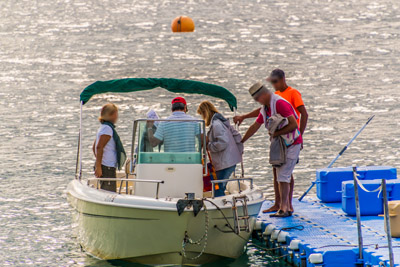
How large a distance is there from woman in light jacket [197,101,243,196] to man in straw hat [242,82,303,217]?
30 centimetres

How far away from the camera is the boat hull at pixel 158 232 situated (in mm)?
8430

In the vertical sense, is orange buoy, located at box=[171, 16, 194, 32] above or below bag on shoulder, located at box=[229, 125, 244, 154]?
above

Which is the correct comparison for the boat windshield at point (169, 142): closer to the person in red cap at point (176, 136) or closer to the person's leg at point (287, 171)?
the person in red cap at point (176, 136)

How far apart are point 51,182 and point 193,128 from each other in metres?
7.45

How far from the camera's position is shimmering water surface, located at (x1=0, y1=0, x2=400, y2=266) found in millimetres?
14523

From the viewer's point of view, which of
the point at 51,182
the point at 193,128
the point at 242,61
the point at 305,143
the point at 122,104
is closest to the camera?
the point at 193,128

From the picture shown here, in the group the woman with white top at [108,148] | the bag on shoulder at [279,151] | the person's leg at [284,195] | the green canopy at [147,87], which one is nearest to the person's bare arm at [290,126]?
the bag on shoulder at [279,151]

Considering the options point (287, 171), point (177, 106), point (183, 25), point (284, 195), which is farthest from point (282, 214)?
point (183, 25)

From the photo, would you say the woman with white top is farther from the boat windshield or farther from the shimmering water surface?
the shimmering water surface

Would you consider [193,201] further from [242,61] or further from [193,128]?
[242,61]

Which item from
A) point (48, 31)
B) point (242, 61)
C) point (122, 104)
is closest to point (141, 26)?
point (48, 31)

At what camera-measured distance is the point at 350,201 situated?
991 centimetres

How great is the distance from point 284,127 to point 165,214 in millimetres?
1889

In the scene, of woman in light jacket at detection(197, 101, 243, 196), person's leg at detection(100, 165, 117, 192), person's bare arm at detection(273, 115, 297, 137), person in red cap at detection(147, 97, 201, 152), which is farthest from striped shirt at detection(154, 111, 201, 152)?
person's bare arm at detection(273, 115, 297, 137)
